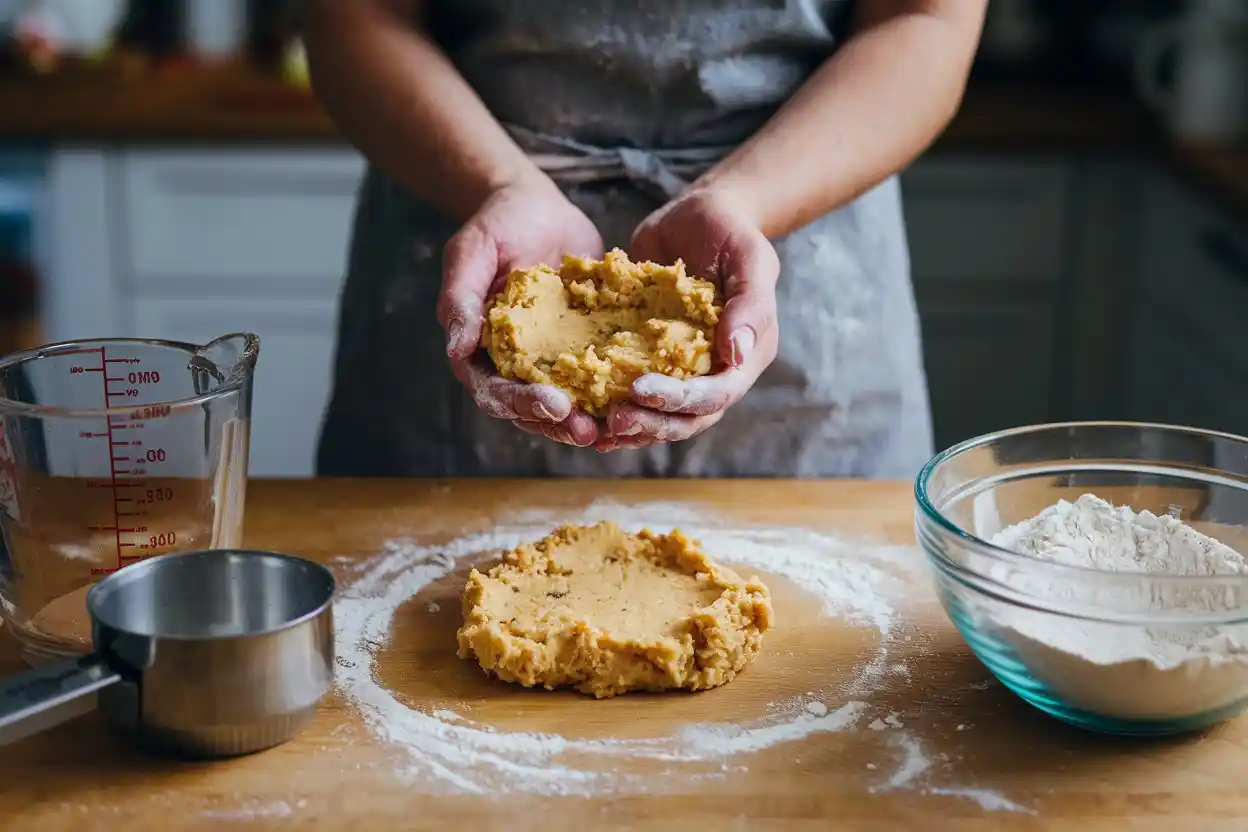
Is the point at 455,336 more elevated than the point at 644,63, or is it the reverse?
the point at 644,63

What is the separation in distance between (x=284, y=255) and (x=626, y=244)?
1352mm

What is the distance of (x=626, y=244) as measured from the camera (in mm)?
1523

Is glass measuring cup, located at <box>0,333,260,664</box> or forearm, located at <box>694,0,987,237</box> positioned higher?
forearm, located at <box>694,0,987,237</box>

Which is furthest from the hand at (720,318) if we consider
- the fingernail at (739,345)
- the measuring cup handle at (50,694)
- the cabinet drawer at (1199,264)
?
the cabinet drawer at (1199,264)

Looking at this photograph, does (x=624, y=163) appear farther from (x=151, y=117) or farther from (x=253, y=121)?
(x=151, y=117)

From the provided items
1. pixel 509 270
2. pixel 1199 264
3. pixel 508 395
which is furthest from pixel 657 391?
pixel 1199 264

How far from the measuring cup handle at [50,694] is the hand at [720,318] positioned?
44cm

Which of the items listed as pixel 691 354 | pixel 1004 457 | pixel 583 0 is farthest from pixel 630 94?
pixel 1004 457

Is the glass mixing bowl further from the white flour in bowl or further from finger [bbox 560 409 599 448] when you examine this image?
finger [bbox 560 409 599 448]

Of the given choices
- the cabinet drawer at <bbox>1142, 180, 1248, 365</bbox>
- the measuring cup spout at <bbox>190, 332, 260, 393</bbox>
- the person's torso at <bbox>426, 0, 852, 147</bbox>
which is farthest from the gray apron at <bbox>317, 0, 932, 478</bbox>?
the cabinet drawer at <bbox>1142, 180, 1248, 365</bbox>

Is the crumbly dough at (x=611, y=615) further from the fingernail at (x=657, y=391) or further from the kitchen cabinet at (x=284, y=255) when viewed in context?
the kitchen cabinet at (x=284, y=255)

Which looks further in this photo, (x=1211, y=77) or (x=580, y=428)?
(x=1211, y=77)

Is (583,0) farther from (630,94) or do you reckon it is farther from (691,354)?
(691,354)

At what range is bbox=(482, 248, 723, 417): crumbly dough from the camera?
1.17 m
